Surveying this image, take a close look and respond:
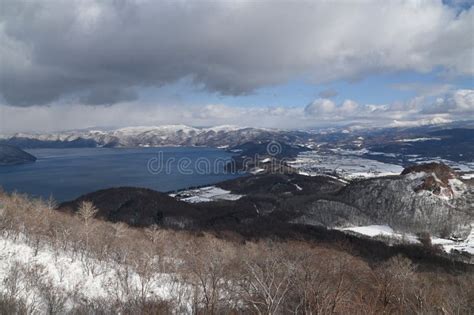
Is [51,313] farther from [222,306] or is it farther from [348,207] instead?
[348,207]

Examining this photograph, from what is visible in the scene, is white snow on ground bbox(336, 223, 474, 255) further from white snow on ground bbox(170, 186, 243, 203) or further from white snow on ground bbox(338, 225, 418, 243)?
white snow on ground bbox(170, 186, 243, 203)

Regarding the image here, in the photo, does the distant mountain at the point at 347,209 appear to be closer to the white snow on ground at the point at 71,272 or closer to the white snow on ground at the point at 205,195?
the white snow on ground at the point at 205,195

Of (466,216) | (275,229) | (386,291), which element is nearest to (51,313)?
(386,291)

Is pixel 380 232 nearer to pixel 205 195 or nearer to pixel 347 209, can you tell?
pixel 347 209

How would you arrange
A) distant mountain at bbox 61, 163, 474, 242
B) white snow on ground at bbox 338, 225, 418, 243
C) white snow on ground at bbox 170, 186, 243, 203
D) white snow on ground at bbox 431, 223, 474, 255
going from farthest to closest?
1. white snow on ground at bbox 170, 186, 243, 203
2. distant mountain at bbox 61, 163, 474, 242
3. white snow on ground at bbox 338, 225, 418, 243
4. white snow on ground at bbox 431, 223, 474, 255

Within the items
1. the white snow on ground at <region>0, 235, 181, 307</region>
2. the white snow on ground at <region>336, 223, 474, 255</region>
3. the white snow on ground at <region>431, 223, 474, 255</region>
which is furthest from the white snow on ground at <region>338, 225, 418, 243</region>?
the white snow on ground at <region>0, 235, 181, 307</region>

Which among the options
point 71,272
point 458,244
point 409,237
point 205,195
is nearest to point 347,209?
point 409,237

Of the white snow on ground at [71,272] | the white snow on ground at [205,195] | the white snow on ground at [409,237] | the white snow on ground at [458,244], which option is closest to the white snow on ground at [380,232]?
the white snow on ground at [409,237]
